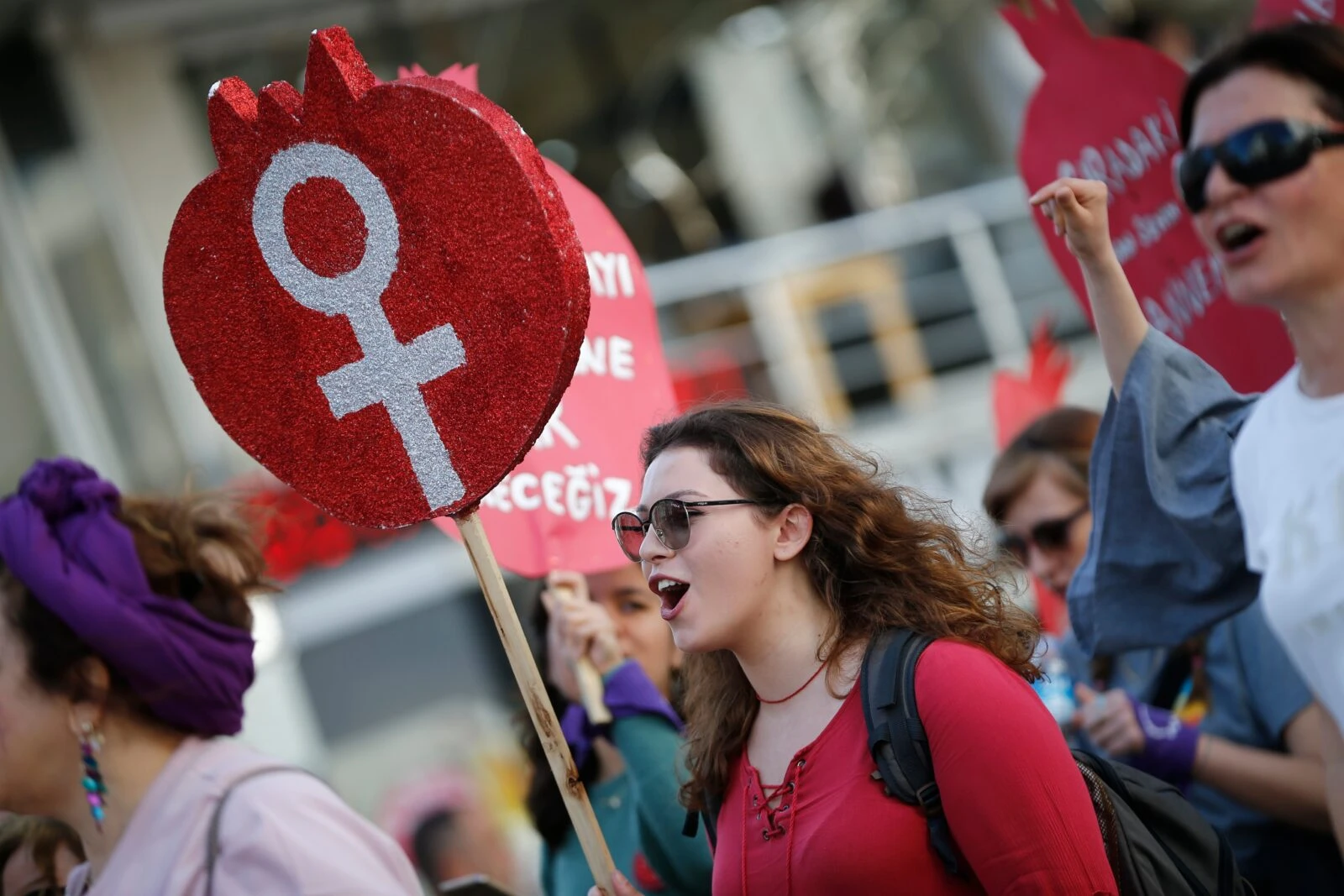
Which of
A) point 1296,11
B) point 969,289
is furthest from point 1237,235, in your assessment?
point 969,289

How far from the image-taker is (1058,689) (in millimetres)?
2471

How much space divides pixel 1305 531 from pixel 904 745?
0.43 meters

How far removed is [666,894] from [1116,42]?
1.46 m

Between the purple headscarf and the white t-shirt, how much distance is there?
125 centimetres

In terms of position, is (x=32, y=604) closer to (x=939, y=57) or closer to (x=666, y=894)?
(x=666, y=894)

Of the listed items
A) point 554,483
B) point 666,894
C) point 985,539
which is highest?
point 554,483

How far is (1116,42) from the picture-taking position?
91.7 inches

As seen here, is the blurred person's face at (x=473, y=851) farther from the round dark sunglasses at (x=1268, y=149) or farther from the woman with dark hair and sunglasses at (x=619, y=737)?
the round dark sunglasses at (x=1268, y=149)

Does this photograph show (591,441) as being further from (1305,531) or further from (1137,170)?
(1305,531)

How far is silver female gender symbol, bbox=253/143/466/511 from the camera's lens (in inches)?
63.4

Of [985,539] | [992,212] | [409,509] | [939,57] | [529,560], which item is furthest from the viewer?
[939,57]

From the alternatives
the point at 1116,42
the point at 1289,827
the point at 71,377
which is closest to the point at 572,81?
the point at 71,377

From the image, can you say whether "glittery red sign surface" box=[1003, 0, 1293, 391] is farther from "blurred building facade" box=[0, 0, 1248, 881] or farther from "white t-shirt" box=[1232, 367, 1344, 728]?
"blurred building facade" box=[0, 0, 1248, 881]

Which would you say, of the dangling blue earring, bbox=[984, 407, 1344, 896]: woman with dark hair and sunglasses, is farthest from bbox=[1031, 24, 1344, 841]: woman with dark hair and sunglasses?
the dangling blue earring
